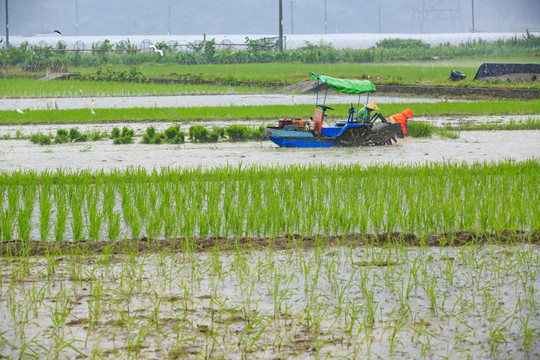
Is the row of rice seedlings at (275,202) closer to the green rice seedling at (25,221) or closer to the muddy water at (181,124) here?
the green rice seedling at (25,221)

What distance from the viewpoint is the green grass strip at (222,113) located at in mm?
14812

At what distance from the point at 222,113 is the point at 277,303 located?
11.7 metres

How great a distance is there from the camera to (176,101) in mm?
19938

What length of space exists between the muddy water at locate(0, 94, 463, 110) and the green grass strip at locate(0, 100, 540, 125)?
2.29 metres

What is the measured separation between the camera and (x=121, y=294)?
13.8ft

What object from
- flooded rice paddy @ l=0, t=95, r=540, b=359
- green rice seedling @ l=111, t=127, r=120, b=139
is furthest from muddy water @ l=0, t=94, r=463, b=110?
flooded rice paddy @ l=0, t=95, r=540, b=359

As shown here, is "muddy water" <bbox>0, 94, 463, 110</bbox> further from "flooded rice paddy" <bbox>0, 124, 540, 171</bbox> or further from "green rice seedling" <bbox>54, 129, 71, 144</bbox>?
"flooded rice paddy" <bbox>0, 124, 540, 171</bbox>

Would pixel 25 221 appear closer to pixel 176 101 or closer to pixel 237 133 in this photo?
pixel 237 133

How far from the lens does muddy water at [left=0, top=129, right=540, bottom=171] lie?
31.1ft

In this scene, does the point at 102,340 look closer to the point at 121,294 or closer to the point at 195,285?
the point at 121,294

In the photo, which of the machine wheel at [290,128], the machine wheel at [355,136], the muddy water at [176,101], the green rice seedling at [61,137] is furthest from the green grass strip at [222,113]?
the machine wheel at [290,128]

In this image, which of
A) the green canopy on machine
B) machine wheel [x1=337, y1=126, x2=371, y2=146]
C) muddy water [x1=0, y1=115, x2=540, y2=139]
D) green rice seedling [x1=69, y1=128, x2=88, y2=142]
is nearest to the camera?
the green canopy on machine

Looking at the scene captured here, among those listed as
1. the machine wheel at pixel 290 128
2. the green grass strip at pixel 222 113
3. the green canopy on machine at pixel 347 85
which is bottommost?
the machine wheel at pixel 290 128

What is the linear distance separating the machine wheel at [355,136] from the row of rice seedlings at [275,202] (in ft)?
9.11
